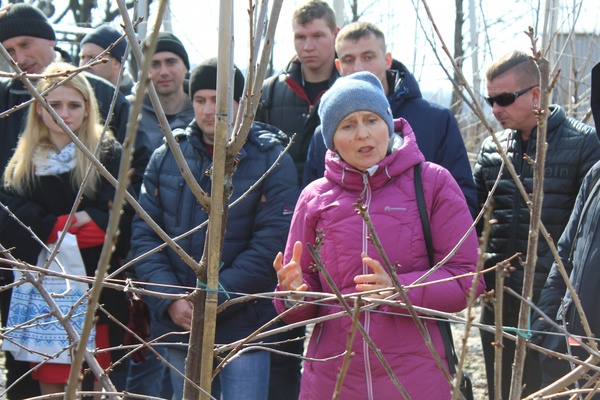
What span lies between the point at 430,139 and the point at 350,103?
0.84m

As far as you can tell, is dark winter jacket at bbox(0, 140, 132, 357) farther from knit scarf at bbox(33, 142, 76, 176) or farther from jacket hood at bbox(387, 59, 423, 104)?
jacket hood at bbox(387, 59, 423, 104)

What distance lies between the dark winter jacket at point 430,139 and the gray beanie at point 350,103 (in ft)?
2.18

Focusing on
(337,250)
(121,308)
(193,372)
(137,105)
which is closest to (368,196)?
(337,250)

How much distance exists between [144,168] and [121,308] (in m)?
0.74

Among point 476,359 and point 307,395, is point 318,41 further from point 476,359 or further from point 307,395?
point 476,359

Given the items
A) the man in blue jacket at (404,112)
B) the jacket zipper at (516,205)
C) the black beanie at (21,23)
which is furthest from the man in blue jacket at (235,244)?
the black beanie at (21,23)

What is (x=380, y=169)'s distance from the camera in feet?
8.57

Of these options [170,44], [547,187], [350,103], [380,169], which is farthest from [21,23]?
[547,187]

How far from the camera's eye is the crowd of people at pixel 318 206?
2553 mm

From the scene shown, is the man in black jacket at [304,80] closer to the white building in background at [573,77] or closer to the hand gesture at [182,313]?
the hand gesture at [182,313]

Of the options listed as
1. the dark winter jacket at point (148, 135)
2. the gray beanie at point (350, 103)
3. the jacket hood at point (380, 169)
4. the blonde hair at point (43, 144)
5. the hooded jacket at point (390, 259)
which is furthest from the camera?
the dark winter jacket at point (148, 135)

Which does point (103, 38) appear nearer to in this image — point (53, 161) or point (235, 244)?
point (53, 161)

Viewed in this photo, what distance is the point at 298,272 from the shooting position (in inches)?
84.7

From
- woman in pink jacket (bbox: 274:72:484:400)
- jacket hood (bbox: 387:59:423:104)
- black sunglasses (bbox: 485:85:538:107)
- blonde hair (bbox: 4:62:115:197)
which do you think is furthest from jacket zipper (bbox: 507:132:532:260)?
blonde hair (bbox: 4:62:115:197)
